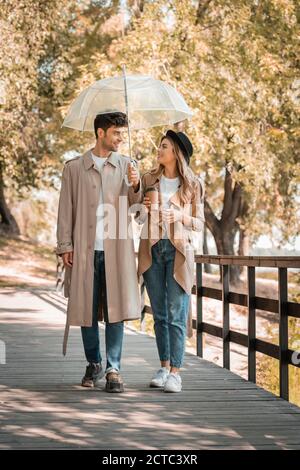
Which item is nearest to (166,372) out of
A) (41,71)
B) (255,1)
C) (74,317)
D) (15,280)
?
(74,317)

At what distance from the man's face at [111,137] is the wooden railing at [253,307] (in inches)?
54.7

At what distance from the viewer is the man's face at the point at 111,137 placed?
6.56m

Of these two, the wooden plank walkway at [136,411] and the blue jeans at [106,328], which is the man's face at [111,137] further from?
the wooden plank walkway at [136,411]

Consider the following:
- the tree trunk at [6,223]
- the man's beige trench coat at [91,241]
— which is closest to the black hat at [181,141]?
the man's beige trench coat at [91,241]

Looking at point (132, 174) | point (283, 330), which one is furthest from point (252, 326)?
point (132, 174)

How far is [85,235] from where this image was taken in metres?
6.55

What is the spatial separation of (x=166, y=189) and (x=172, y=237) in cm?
36

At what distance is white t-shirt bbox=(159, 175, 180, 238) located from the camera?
6602 millimetres

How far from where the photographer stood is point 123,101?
23.2ft

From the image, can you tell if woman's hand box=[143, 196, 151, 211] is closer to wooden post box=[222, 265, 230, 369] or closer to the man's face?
the man's face

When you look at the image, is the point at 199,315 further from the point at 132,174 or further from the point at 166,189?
the point at 132,174

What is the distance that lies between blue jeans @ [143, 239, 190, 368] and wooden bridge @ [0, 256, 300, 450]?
382 mm

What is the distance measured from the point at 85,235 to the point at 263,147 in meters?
13.1

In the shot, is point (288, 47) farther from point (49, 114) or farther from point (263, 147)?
point (49, 114)
